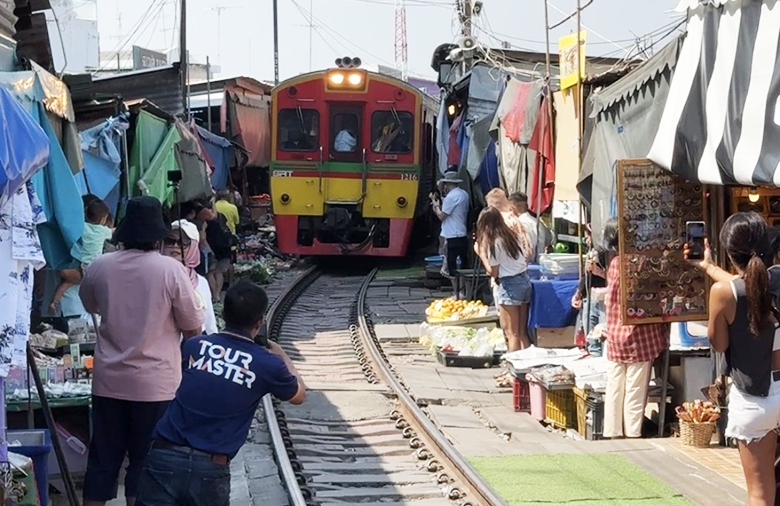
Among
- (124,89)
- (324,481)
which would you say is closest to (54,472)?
(324,481)

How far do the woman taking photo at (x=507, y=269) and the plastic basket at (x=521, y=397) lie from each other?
1171 millimetres

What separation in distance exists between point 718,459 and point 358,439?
260 cm

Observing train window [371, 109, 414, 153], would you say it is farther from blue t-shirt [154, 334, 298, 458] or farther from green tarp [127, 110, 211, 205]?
blue t-shirt [154, 334, 298, 458]

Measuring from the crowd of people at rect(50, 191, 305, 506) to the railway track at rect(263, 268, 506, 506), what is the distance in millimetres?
1353

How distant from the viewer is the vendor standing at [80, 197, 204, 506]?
5328 mm

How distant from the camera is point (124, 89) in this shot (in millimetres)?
14969

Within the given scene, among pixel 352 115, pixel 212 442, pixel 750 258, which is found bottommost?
pixel 212 442

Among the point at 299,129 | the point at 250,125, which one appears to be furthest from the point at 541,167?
the point at 250,125

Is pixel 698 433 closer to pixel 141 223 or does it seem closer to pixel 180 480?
pixel 141 223

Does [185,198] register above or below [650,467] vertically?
above

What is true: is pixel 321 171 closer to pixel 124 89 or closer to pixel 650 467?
pixel 124 89

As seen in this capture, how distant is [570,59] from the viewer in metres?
10.5

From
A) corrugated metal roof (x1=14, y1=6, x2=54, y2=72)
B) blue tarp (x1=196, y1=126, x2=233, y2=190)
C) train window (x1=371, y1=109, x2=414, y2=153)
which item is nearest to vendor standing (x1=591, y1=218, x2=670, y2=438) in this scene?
corrugated metal roof (x1=14, y1=6, x2=54, y2=72)

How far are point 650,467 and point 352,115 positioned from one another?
12.4 metres
